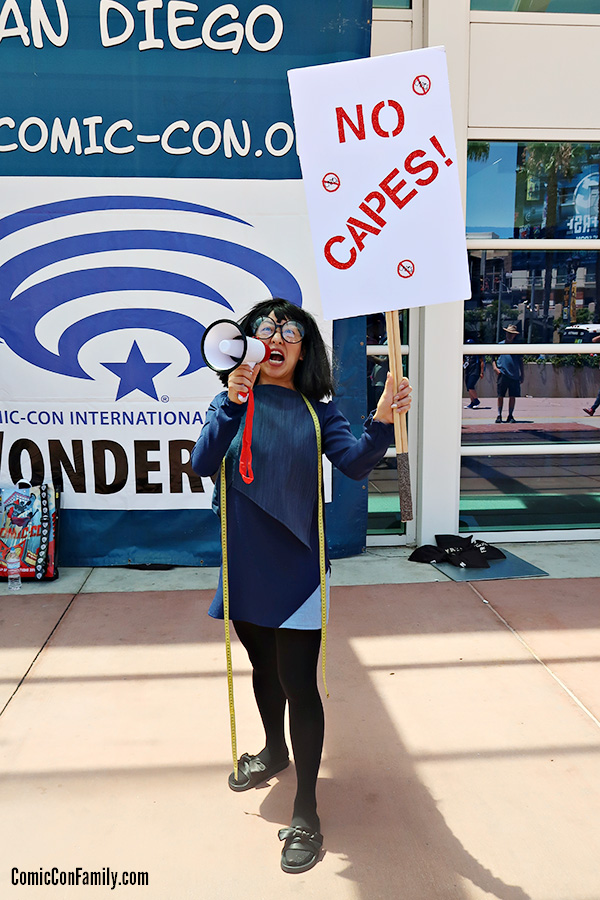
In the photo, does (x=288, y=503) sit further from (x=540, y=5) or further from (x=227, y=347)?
(x=540, y=5)

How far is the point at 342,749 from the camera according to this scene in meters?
3.41

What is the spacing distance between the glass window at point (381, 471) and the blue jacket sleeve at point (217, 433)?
3.44m

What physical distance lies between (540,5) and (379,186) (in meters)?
4.10

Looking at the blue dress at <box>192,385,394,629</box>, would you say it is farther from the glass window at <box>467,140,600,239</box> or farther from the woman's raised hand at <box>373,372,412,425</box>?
the glass window at <box>467,140,600,239</box>

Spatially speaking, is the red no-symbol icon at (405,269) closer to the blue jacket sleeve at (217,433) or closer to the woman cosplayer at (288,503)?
the woman cosplayer at (288,503)

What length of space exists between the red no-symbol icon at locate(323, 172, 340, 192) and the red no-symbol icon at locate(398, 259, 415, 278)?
0.36 m

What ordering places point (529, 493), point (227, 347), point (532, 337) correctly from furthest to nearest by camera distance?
point (529, 493) → point (532, 337) → point (227, 347)

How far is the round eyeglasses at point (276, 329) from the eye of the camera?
273 centimetres

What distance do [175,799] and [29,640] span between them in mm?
1847

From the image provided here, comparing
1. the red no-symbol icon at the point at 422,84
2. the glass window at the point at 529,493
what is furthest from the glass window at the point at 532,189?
the red no-symbol icon at the point at 422,84

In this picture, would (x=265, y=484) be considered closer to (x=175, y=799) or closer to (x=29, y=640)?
(x=175, y=799)

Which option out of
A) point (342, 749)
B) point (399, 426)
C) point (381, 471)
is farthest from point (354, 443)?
point (381, 471)

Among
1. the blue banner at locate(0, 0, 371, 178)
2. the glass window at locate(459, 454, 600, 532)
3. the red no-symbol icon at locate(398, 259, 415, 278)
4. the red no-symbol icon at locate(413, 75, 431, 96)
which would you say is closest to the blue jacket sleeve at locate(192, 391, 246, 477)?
the red no-symbol icon at locate(398, 259, 415, 278)

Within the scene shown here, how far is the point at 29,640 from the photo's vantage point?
14.9ft
